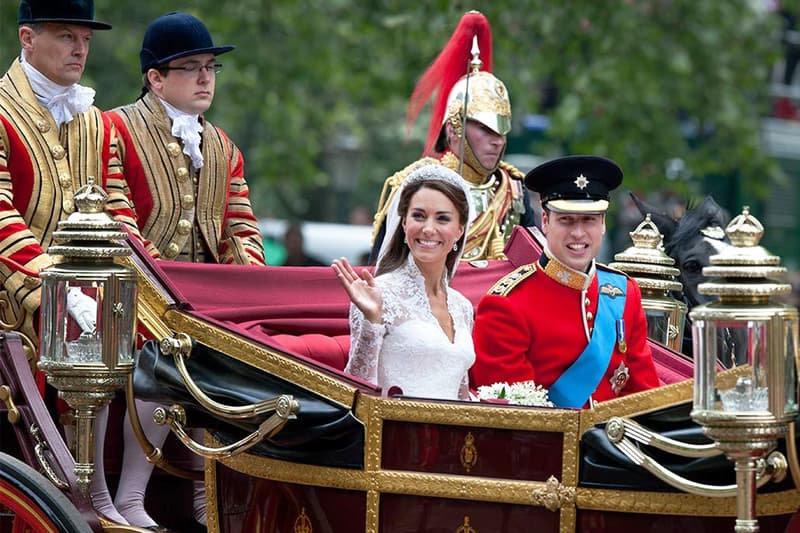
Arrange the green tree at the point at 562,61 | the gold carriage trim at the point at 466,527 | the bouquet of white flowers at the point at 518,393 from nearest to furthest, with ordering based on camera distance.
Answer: the gold carriage trim at the point at 466,527 → the bouquet of white flowers at the point at 518,393 → the green tree at the point at 562,61

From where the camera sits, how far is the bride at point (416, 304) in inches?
188

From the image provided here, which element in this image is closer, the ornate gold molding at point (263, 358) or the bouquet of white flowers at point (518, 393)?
the ornate gold molding at point (263, 358)

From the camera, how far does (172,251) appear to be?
599cm

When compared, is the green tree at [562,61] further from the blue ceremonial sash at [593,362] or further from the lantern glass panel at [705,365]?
the lantern glass panel at [705,365]

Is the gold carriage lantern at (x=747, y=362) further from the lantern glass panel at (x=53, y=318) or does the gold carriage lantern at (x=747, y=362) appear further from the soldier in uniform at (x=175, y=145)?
the soldier in uniform at (x=175, y=145)

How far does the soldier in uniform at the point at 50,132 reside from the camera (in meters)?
5.61

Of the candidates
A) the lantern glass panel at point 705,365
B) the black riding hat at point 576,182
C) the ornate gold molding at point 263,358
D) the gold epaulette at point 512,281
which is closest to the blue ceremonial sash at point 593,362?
the gold epaulette at point 512,281

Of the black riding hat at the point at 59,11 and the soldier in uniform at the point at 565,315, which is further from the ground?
the black riding hat at the point at 59,11

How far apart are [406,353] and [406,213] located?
1.40ft

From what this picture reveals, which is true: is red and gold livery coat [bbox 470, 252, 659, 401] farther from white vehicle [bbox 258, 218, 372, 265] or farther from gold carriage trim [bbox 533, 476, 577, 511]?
white vehicle [bbox 258, 218, 372, 265]

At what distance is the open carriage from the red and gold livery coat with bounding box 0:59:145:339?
509mm

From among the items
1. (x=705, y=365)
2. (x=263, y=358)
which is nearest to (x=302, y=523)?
(x=263, y=358)

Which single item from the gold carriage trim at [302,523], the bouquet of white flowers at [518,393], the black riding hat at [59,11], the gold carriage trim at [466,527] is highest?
the black riding hat at [59,11]

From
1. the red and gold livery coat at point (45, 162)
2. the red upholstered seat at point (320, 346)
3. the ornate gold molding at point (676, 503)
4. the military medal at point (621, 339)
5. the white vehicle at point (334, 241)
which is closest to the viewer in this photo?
the ornate gold molding at point (676, 503)
